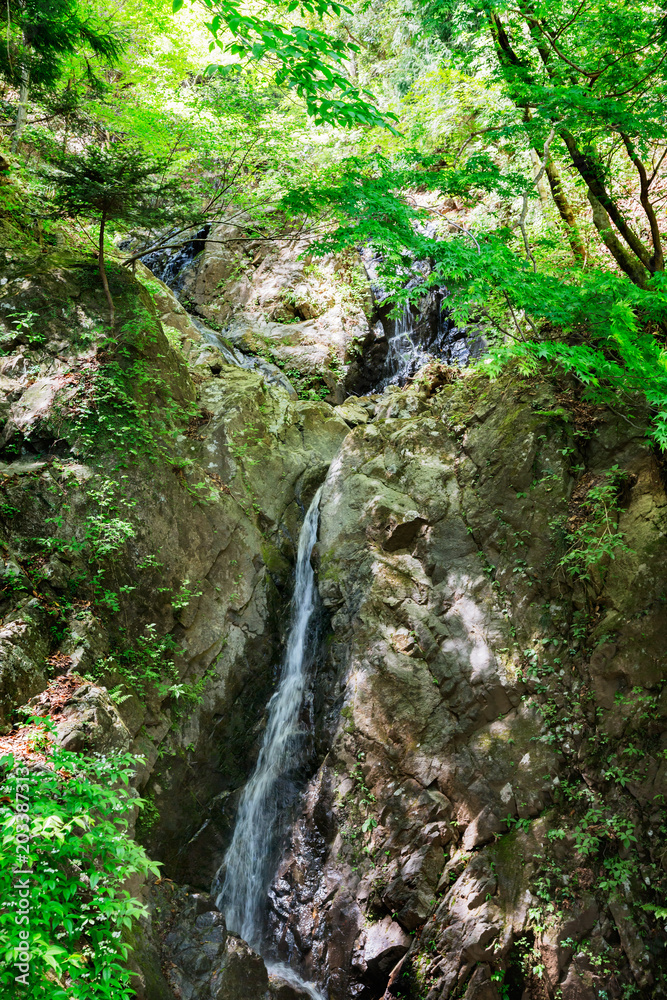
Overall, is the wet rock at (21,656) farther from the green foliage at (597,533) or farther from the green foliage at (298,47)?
the green foliage at (597,533)

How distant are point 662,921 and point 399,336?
11.3m

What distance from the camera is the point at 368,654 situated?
23.1 feet

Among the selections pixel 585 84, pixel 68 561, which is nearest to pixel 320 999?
pixel 68 561

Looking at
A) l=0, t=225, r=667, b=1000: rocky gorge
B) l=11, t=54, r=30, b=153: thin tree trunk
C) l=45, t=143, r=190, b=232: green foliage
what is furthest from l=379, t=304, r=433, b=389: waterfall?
l=11, t=54, r=30, b=153: thin tree trunk

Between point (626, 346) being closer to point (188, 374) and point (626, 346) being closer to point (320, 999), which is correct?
point (188, 374)

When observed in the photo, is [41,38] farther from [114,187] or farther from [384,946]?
[384,946]

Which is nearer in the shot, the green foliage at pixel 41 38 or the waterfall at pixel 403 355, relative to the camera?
the green foliage at pixel 41 38

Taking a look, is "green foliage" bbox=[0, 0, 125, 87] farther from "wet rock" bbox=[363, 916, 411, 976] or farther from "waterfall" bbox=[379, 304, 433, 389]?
"wet rock" bbox=[363, 916, 411, 976]

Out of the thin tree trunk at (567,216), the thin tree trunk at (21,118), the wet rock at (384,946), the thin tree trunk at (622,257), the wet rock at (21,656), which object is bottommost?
the wet rock at (384,946)

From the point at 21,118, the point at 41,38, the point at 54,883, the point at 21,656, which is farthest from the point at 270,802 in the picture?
the point at 21,118
